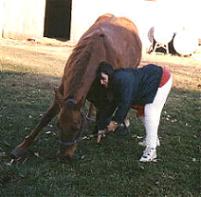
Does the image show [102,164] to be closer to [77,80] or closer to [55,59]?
[77,80]

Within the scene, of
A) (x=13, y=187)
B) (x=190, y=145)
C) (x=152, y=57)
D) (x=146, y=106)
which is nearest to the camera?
(x=13, y=187)

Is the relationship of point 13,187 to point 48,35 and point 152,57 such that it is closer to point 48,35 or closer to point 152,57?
point 152,57

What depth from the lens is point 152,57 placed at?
14805mm

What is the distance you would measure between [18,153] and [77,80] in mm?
998

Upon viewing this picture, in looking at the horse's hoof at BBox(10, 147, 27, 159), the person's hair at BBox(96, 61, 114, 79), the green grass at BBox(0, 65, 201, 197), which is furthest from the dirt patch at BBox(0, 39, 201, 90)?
the person's hair at BBox(96, 61, 114, 79)

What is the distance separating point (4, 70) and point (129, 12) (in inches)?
250

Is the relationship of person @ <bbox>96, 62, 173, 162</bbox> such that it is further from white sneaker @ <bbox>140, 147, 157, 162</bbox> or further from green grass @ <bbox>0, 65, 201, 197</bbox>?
green grass @ <bbox>0, 65, 201, 197</bbox>

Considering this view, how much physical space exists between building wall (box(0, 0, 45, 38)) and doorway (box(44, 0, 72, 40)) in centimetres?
258

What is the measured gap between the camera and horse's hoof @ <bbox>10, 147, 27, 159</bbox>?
5405mm

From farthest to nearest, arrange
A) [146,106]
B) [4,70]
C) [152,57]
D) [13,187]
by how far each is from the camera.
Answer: [152,57]
[4,70]
[146,106]
[13,187]

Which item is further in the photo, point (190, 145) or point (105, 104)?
point (190, 145)

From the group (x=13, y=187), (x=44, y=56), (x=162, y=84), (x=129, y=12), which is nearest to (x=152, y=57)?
(x=129, y=12)

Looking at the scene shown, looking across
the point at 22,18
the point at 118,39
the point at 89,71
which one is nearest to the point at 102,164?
the point at 89,71

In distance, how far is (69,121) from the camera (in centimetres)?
495
